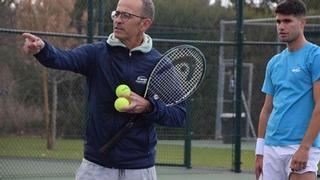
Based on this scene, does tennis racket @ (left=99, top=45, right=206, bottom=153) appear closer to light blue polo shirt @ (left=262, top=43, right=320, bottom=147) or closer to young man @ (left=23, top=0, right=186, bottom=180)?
young man @ (left=23, top=0, right=186, bottom=180)

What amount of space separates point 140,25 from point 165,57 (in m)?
0.23

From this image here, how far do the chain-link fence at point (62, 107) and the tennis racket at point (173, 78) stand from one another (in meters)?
6.18

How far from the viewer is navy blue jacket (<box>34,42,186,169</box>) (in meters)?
4.25

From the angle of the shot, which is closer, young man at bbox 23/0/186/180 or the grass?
young man at bbox 23/0/186/180

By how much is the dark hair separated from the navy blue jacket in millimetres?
1128

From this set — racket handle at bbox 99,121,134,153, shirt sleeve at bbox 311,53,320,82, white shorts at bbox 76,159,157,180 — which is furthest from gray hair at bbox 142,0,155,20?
shirt sleeve at bbox 311,53,320,82

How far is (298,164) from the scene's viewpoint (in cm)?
482

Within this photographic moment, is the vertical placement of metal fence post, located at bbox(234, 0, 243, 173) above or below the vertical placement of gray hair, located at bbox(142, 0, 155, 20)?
below

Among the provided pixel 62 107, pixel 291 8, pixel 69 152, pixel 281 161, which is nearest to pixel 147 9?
pixel 291 8

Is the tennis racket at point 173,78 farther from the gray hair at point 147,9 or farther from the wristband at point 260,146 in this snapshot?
the wristband at point 260,146

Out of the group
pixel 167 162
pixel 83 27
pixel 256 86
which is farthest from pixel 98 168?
pixel 256 86

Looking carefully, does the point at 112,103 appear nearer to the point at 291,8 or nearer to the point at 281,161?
the point at 281,161

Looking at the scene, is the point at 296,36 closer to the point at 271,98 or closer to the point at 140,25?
the point at 271,98

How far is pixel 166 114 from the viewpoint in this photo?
167 inches
